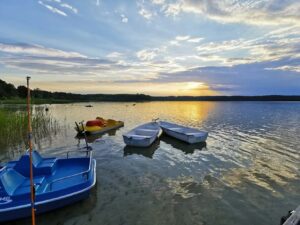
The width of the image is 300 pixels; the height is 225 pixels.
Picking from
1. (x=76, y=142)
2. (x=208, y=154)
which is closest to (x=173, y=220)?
(x=208, y=154)

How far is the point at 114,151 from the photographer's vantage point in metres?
16.9

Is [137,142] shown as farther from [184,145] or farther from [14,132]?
[14,132]

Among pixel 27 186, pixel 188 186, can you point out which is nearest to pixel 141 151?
pixel 188 186

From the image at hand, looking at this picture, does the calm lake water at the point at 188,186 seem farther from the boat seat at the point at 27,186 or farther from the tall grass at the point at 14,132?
the tall grass at the point at 14,132

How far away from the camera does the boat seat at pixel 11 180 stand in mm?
7582

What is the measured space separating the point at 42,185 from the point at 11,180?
1048 millimetres

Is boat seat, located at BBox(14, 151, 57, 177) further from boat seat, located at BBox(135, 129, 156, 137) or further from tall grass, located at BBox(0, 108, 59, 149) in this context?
boat seat, located at BBox(135, 129, 156, 137)

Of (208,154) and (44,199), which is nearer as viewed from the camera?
(44,199)

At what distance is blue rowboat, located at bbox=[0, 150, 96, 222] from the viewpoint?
7207mm

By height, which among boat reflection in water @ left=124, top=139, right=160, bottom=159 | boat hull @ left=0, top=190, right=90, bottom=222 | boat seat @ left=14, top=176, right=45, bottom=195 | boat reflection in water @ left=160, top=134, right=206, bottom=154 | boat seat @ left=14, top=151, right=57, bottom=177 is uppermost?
boat seat @ left=14, top=151, right=57, bottom=177

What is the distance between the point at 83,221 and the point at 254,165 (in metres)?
10.3

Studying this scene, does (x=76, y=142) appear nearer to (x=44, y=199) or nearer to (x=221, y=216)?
(x=44, y=199)

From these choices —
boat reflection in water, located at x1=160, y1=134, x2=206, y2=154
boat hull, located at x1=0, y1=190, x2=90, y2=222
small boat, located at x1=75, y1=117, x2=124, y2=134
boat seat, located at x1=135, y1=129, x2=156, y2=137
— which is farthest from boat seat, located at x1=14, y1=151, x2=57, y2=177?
small boat, located at x1=75, y1=117, x2=124, y2=134

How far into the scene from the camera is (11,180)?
8219mm
